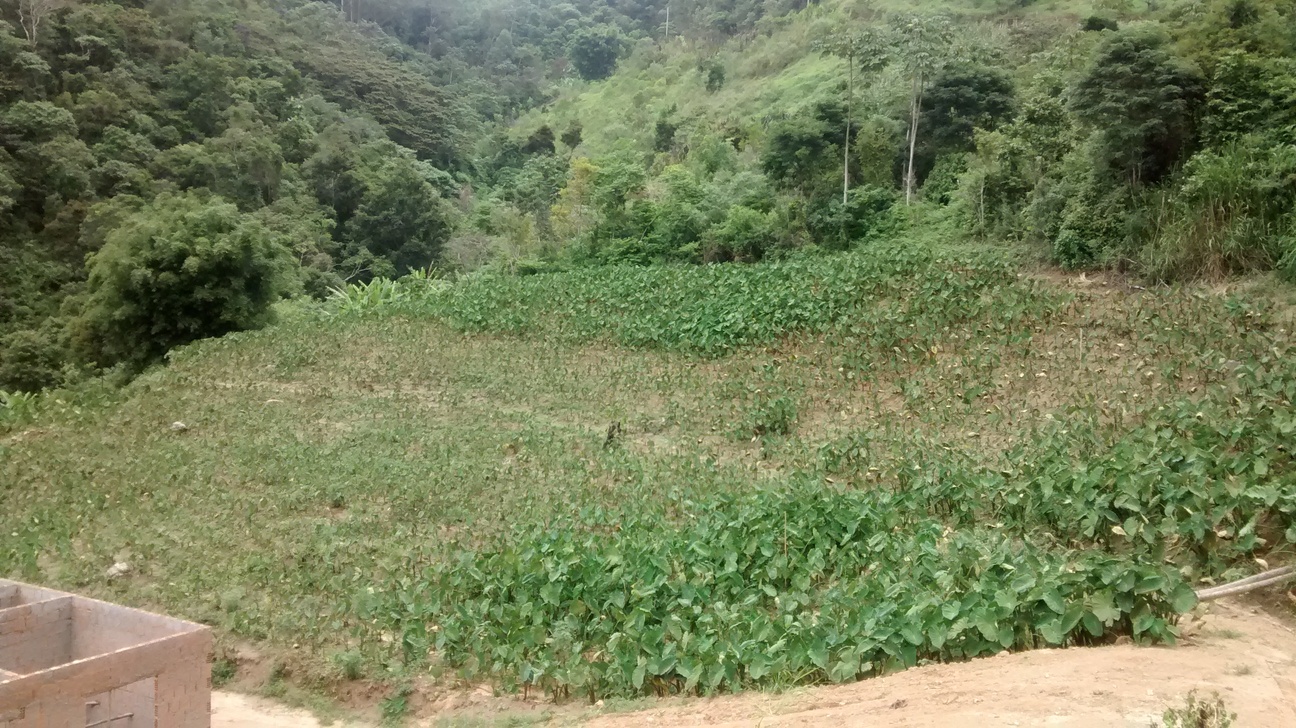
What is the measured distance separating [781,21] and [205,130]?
2333 centimetres

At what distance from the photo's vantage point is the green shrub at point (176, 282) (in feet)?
58.0

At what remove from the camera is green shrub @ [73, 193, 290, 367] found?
58.0ft

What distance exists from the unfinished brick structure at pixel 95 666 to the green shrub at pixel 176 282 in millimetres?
13702

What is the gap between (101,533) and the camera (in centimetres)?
867

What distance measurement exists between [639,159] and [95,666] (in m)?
23.5

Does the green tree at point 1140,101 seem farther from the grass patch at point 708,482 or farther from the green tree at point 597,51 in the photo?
the green tree at point 597,51

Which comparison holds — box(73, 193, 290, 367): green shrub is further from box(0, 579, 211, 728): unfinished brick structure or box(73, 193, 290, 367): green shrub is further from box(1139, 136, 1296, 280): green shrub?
box(1139, 136, 1296, 280): green shrub

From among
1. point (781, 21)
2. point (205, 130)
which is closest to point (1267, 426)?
point (205, 130)

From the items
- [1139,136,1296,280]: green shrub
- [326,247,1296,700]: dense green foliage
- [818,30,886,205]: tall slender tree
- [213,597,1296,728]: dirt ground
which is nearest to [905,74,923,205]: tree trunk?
[818,30,886,205]: tall slender tree

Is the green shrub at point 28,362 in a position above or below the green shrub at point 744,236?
below

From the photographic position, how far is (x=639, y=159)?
26.5 meters

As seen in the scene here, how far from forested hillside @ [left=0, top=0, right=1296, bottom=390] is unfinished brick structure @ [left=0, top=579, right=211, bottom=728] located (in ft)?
36.7

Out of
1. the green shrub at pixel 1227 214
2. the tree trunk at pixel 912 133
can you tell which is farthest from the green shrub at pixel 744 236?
the green shrub at pixel 1227 214

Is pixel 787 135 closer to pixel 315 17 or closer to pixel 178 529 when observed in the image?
pixel 178 529
